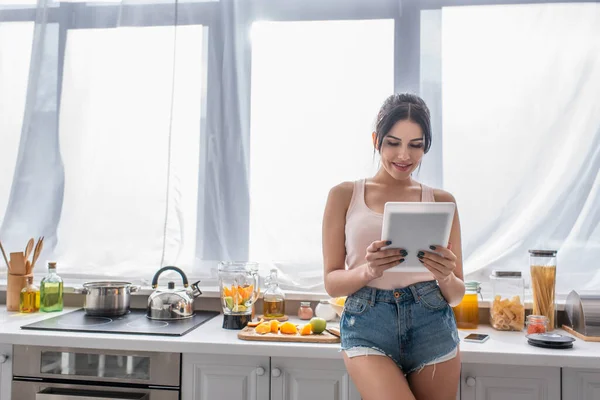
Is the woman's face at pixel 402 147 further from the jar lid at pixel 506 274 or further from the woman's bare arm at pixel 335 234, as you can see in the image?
the jar lid at pixel 506 274

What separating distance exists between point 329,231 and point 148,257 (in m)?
1.16

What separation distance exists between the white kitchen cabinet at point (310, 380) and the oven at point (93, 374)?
12.8 inches

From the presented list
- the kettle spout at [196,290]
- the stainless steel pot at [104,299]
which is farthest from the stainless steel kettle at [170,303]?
the stainless steel pot at [104,299]

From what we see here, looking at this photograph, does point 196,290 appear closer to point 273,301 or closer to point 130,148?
point 273,301

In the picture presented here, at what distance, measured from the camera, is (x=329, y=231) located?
5.07 feet

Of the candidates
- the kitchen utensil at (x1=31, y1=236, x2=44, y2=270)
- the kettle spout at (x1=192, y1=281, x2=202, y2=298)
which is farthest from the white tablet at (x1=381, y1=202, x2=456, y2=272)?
the kitchen utensil at (x1=31, y1=236, x2=44, y2=270)

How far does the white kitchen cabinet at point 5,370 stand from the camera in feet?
6.17

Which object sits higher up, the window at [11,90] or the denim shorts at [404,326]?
the window at [11,90]

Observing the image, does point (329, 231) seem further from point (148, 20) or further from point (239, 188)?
point (148, 20)

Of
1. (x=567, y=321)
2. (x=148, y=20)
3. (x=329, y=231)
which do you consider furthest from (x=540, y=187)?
(x=148, y=20)

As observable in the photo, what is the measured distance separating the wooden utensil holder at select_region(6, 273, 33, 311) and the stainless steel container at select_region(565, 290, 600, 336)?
2150mm

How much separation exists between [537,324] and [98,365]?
58.3 inches

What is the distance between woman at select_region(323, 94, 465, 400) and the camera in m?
1.36

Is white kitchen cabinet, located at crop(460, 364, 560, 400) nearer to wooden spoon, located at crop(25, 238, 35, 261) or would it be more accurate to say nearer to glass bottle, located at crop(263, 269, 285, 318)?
glass bottle, located at crop(263, 269, 285, 318)
